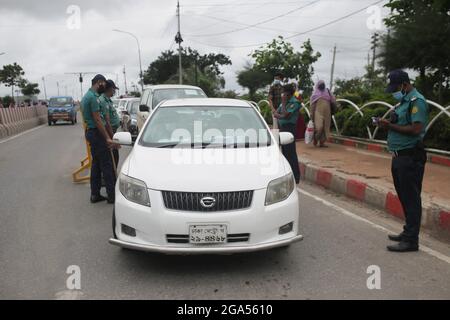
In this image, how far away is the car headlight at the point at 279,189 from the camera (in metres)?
3.96

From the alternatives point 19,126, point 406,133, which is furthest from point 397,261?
point 19,126

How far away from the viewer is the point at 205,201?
148 inches

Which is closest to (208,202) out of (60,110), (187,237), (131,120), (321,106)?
(187,237)

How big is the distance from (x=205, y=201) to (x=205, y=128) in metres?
1.52

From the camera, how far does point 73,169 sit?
9805 millimetres

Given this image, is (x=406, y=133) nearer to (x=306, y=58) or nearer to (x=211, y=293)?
(x=211, y=293)

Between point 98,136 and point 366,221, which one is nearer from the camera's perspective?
A: point 366,221

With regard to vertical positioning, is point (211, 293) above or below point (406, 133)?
below

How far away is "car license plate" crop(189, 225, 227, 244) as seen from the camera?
12.2ft

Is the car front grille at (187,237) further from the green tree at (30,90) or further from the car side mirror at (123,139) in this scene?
the green tree at (30,90)

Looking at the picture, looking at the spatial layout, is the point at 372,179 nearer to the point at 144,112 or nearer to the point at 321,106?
the point at 321,106

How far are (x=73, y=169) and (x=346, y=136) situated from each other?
7.10 metres

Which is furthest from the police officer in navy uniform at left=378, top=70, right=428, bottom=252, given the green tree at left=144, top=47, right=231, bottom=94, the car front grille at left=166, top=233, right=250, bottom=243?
the green tree at left=144, top=47, right=231, bottom=94

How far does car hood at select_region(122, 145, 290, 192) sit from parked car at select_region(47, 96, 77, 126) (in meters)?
24.8
